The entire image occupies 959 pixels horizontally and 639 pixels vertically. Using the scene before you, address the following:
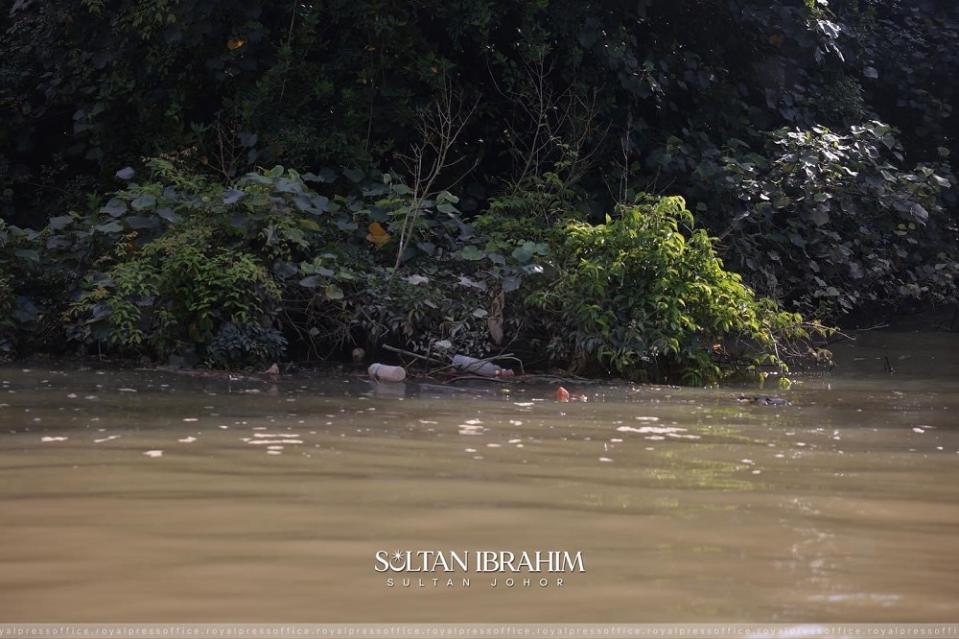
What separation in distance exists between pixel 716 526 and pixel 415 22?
7883 millimetres

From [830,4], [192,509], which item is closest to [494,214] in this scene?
[830,4]

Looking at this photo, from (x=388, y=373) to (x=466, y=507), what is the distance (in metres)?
3.92

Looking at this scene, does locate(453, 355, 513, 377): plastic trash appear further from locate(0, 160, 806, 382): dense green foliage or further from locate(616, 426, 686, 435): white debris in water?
locate(616, 426, 686, 435): white debris in water

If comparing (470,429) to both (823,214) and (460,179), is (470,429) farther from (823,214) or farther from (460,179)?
(823,214)

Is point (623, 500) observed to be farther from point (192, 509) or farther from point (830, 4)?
point (830, 4)

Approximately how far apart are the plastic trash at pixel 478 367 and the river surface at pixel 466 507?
4.50 ft

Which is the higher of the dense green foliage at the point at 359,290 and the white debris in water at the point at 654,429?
the dense green foliage at the point at 359,290

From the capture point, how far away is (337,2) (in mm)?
10141

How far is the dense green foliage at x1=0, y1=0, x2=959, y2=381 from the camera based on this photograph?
7914mm

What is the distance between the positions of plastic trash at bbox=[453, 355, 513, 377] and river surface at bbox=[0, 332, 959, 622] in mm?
1371

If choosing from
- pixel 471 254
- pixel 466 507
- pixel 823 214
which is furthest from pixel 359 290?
pixel 466 507

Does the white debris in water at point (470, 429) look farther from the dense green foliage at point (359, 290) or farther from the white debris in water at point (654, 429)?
the dense green foliage at point (359, 290)

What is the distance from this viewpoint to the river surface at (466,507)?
2.61 m

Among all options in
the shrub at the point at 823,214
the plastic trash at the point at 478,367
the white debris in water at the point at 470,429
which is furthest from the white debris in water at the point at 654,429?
the shrub at the point at 823,214
